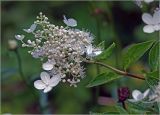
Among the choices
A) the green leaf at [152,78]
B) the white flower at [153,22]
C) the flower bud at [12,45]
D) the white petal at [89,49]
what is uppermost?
the white flower at [153,22]

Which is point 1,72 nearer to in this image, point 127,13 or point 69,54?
point 69,54

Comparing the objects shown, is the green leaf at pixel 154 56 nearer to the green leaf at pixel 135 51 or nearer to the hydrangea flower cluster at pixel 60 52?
the green leaf at pixel 135 51

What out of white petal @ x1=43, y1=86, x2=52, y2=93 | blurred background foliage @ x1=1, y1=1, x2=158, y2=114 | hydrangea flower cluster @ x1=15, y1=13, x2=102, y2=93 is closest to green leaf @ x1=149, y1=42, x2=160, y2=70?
hydrangea flower cluster @ x1=15, y1=13, x2=102, y2=93

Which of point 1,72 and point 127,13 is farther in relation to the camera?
point 127,13

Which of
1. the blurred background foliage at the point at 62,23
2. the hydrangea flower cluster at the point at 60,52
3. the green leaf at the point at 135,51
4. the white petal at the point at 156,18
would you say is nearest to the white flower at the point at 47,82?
the hydrangea flower cluster at the point at 60,52

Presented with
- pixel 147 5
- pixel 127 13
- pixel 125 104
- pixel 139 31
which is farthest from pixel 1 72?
pixel 127 13

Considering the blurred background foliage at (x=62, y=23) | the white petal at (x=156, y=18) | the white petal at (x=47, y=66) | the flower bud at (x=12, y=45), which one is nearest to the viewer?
the white petal at (x=47, y=66)

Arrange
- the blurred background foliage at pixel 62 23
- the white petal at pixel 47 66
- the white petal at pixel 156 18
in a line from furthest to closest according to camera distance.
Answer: the blurred background foliage at pixel 62 23
the white petal at pixel 156 18
the white petal at pixel 47 66

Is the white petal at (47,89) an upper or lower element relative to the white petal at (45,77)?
lower
